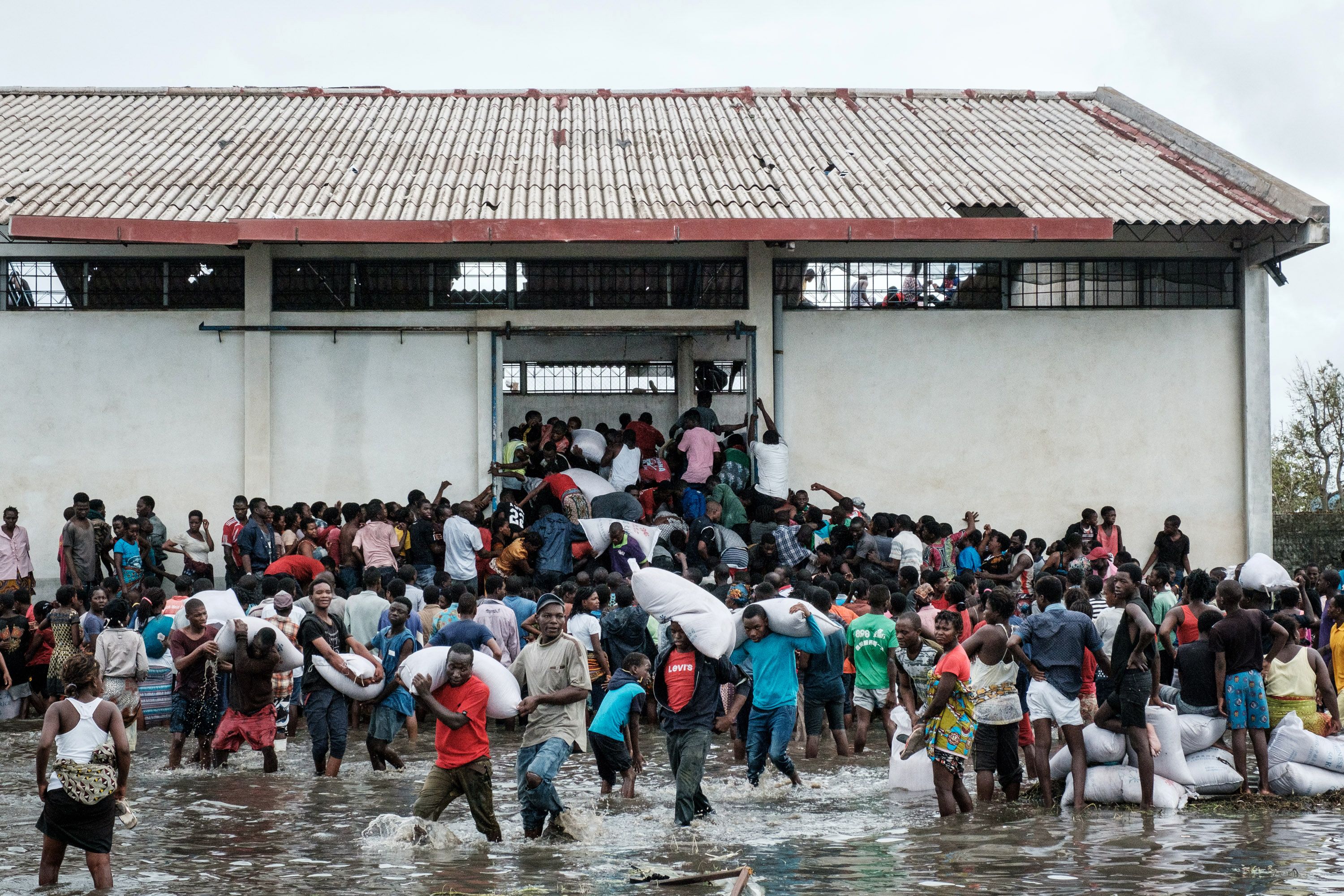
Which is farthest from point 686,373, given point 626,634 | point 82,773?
point 82,773

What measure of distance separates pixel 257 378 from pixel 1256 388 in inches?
496

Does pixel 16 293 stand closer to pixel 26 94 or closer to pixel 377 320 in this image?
pixel 377 320

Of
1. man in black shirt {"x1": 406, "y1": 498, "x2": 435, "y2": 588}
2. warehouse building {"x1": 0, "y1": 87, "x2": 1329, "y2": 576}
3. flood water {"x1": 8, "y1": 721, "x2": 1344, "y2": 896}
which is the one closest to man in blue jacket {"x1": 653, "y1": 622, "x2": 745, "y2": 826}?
flood water {"x1": 8, "y1": 721, "x2": 1344, "y2": 896}

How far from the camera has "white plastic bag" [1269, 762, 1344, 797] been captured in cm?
998

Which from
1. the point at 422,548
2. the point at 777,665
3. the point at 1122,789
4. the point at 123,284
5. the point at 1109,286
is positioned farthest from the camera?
the point at 1109,286

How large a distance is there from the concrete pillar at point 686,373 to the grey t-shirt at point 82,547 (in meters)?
8.63

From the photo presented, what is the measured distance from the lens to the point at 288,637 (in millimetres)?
11164

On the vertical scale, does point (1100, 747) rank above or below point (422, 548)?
below

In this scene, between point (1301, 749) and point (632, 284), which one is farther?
point (632, 284)

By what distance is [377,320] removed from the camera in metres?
17.9

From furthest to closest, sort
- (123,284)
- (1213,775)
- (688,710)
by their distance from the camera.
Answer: (123,284) < (1213,775) < (688,710)

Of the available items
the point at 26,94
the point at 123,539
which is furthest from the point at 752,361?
the point at 26,94

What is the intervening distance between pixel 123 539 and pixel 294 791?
22.2 ft

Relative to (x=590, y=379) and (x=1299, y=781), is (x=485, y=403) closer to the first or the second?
(x=590, y=379)
